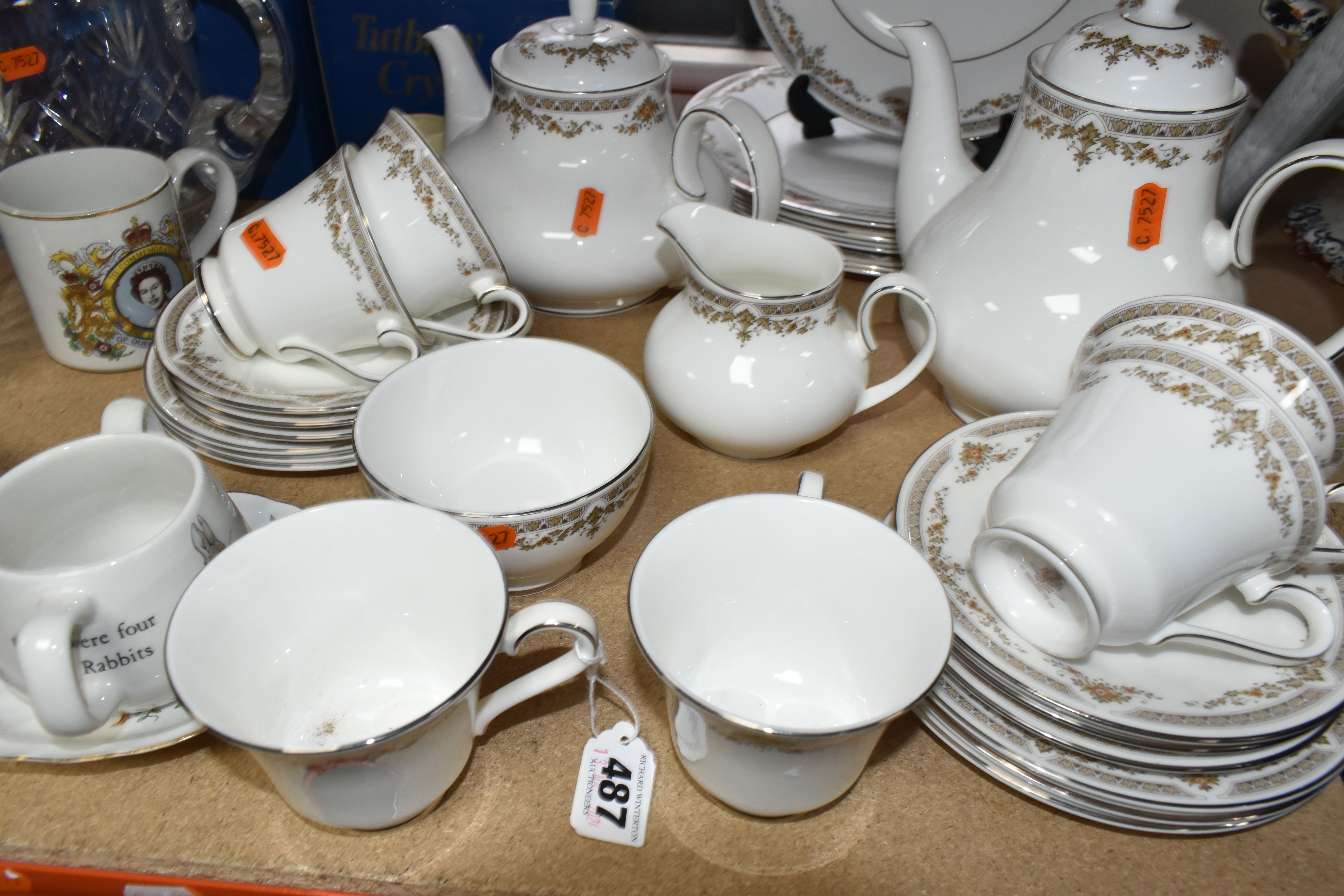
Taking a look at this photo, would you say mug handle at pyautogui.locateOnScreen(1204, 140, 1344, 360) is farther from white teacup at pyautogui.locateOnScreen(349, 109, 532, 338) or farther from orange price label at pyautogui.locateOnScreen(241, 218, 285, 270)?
orange price label at pyautogui.locateOnScreen(241, 218, 285, 270)

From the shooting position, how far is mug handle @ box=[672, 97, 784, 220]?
2.87 feet

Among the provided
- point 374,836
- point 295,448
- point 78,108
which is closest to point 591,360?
point 295,448

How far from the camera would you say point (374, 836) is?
1.90 feet

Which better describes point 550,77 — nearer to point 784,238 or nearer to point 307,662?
point 784,238

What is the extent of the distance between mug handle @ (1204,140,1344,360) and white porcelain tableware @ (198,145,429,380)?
692 mm

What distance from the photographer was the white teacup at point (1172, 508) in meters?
0.55

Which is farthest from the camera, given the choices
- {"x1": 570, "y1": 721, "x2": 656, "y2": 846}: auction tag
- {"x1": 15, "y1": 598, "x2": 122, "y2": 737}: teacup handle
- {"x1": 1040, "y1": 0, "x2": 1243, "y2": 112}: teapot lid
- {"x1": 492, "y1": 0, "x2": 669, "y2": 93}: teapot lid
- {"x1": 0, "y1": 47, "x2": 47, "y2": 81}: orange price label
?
{"x1": 0, "y1": 47, "x2": 47, "y2": 81}: orange price label

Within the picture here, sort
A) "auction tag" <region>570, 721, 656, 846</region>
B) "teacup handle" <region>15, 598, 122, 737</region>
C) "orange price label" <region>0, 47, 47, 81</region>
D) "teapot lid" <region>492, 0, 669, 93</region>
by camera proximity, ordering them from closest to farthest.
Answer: "teacup handle" <region>15, 598, 122, 737</region> → "auction tag" <region>570, 721, 656, 846</region> → "teapot lid" <region>492, 0, 669, 93</region> → "orange price label" <region>0, 47, 47, 81</region>

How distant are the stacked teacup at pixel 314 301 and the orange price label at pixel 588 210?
12cm

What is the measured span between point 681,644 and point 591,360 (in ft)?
0.96

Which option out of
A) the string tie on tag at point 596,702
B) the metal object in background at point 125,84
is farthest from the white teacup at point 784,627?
the metal object in background at point 125,84

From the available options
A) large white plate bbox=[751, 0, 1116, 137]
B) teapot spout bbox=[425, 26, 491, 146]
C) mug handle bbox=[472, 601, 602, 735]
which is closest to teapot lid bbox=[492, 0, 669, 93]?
teapot spout bbox=[425, 26, 491, 146]

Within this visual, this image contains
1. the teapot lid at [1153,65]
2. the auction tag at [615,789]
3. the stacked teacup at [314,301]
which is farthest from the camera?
the stacked teacup at [314,301]

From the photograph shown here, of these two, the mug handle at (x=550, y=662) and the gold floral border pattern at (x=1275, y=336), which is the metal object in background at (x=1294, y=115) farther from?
the mug handle at (x=550, y=662)
